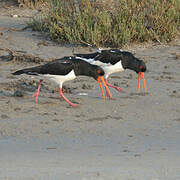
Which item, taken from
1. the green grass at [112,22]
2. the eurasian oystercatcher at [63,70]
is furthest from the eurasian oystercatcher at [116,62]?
the green grass at [112,22]

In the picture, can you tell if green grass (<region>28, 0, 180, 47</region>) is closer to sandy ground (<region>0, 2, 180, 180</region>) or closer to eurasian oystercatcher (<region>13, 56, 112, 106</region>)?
sandy ground (<region>0, 2, 180, 180</region>)

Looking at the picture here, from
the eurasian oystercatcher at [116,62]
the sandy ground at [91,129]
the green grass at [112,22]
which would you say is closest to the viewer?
the sandy ground at [91,129]

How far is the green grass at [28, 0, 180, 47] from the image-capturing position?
463 inches

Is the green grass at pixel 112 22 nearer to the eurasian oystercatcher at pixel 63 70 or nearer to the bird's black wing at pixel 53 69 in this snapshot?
the eurasian oystercatcher at pixel 63 70

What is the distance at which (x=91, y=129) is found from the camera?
277 inches

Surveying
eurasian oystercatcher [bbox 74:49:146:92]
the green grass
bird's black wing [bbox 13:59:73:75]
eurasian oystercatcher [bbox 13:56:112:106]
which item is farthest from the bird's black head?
the green grass

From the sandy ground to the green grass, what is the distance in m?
1.15

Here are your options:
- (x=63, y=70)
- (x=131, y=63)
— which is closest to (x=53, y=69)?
(x=63, y=70)

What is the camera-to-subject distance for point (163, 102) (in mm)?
8453

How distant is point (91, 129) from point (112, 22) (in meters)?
5.52

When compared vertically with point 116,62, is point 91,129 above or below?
above

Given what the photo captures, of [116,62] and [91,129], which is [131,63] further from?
[91,129]

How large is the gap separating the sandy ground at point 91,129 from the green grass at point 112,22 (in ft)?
3.77

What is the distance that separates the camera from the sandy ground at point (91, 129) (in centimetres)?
550
